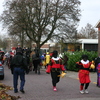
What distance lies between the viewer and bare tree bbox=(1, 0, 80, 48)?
105 feet

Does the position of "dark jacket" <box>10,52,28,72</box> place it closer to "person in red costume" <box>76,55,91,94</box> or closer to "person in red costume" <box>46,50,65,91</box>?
"person in red costume" <box>46,50,65,91</box>

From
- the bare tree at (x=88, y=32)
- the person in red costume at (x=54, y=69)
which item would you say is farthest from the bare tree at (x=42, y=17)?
the bare tree at (x=88, y=32)

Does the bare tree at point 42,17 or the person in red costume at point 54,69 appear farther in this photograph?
the bare tree at point 42,17

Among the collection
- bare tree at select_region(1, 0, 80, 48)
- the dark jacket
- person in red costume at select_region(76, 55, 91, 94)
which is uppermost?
bare tree at select_region(1, 0, 80, 48)

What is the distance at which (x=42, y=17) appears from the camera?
33.8 metres

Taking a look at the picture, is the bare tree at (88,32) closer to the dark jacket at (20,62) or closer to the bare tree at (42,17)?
the bare tree at (42,17)

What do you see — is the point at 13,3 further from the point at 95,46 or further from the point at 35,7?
the point at 95,46

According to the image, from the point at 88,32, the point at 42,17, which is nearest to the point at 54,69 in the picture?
the point at 42,17

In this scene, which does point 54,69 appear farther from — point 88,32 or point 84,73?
point 88,32

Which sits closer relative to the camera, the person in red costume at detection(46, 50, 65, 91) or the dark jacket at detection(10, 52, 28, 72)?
the dark jacket at detection(10, 52, 28, 72)

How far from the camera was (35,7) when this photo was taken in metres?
31.8

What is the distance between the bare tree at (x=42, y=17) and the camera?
31891 mm

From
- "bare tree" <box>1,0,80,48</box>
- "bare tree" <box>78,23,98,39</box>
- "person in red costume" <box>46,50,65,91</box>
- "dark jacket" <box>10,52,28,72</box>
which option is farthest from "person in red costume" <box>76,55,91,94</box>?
"bare tree" <box>78,23,98,39</box>

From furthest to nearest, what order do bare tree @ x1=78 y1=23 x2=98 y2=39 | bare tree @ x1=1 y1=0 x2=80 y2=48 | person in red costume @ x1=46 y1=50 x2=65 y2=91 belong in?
bare tree @ x1=78 y1=23 x2=98 y2=39 → bare tree @ x1=1 y1=0 x2=80 y2=48 → person in red costume @ x1=46 y1=50 x2=65 y2=91
